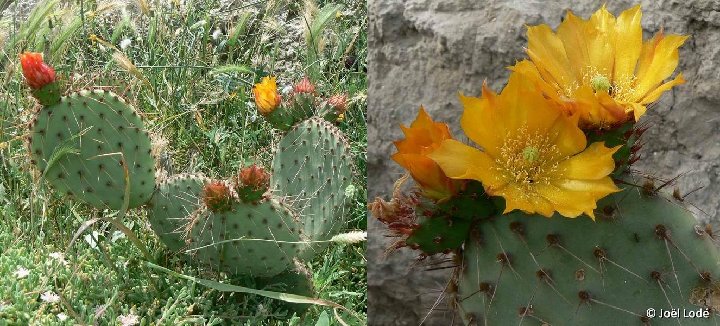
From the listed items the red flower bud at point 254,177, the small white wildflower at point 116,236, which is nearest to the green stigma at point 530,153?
the red flower bud at point 254,177

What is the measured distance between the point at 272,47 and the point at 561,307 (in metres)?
2.50

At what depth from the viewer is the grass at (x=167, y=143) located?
1.93 metres

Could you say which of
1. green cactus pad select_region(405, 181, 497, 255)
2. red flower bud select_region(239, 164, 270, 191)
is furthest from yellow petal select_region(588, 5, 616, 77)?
red flower bud select_region(239, 164, 270, 191)

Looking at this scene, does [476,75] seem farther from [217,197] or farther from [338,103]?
[338,103]

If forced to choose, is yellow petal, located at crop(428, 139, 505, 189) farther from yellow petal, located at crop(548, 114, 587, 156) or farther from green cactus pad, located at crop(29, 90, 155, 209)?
green cactus pad, located at crop(29, 90, 155, 209)

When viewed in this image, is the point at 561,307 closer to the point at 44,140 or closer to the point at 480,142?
the point at 480,142

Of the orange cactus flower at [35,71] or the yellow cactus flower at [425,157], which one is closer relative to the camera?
the yellow cactus flower at [425,157]

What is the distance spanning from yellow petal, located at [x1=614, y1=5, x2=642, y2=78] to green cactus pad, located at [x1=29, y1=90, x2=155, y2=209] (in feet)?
4.38

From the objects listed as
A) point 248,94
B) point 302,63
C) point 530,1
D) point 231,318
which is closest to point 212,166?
point 248,94

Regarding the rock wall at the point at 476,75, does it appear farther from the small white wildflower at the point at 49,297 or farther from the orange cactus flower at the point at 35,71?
the orange cactus flower at the point at 35,71

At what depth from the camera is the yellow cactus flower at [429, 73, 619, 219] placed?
0.98 metres

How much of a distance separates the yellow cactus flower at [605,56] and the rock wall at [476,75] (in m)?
0.36

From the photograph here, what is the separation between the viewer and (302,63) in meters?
3.20

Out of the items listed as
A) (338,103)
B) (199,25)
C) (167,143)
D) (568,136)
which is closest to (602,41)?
(568,136)
